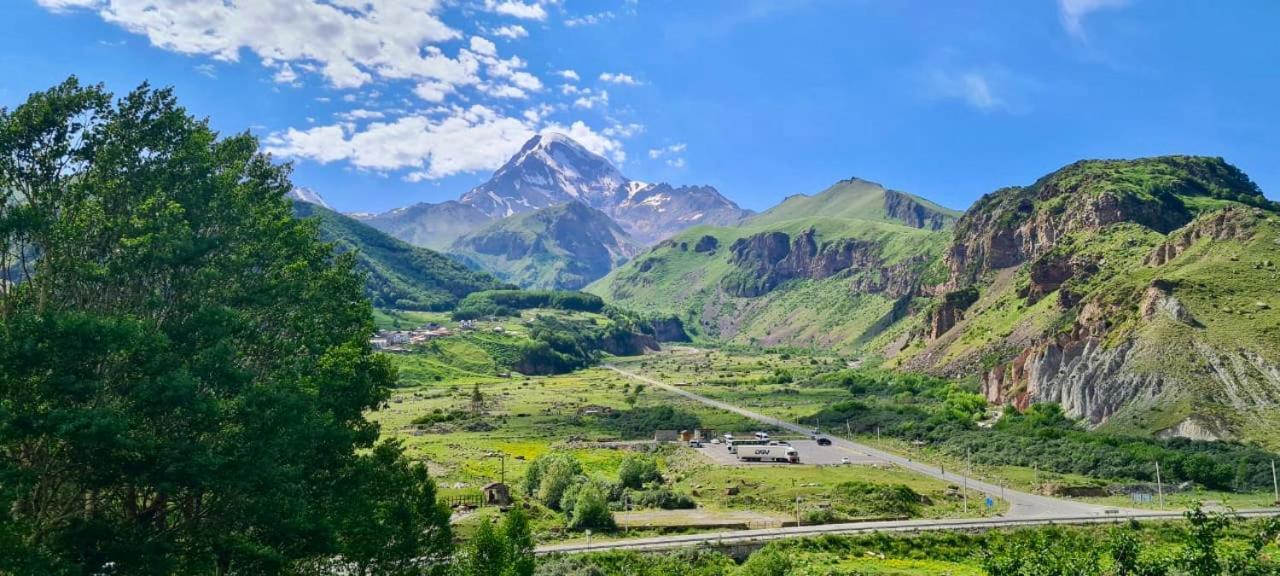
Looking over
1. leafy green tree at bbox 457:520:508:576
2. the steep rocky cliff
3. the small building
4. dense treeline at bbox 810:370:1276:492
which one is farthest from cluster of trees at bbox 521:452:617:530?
the steep rocky cliff

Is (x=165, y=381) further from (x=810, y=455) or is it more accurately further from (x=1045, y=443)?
(x=1045, y=443)

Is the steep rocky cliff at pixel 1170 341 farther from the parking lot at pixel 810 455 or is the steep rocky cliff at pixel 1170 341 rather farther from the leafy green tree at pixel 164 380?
the leafy green tree at pixel 164 380

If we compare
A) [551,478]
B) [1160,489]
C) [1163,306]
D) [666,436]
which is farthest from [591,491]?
[1163,306]

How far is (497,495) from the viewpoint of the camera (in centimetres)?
7788

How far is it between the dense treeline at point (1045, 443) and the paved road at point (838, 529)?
1363 cm

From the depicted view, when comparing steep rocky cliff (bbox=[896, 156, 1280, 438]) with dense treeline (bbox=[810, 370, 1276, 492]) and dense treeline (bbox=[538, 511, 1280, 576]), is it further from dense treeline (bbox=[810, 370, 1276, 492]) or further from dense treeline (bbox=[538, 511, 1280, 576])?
dense treeline (bbox=[538, 511, 1280, 576])

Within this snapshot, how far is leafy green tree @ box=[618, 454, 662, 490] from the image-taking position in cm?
9050

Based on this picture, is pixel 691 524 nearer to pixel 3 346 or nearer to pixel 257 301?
pixel 257 301

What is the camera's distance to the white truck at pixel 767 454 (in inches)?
4336

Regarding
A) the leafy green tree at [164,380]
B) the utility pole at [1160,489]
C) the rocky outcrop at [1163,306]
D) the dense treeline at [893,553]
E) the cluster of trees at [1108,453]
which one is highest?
the rocky outcrop at [1163,306]

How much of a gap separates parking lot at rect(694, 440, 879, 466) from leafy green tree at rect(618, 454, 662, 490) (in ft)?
56.3

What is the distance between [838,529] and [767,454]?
1769 inches

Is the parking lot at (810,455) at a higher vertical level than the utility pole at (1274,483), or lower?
lower

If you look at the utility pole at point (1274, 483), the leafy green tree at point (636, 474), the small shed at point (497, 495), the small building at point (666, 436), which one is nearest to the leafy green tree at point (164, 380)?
the small shed at point (497, 495)
